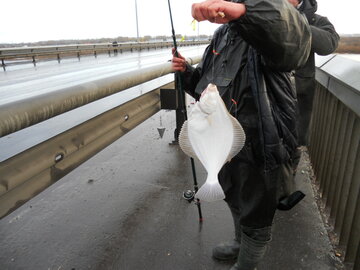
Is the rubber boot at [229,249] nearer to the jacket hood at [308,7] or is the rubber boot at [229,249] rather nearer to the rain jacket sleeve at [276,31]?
the rain jacket sleeve at [276,31]

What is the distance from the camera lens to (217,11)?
1.39 metres

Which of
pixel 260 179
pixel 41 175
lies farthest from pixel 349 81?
pixel 41 175

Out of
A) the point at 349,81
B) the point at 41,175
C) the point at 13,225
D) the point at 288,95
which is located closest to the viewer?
the point at 288,95

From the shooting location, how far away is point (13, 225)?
2.75 metres

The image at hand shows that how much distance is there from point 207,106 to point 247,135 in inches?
15.5

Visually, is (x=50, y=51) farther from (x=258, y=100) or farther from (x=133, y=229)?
(x=258, y=100)

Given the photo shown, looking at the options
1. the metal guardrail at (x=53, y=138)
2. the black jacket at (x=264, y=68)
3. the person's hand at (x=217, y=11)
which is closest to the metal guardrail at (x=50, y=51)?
the metal guardrail at (x=53, y=138)

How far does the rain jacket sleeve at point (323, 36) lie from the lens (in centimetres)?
306

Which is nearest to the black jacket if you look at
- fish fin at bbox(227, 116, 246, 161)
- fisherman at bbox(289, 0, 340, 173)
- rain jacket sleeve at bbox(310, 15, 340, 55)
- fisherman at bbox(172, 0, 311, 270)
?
fisherman at bbox(172, 0, 311, 270)

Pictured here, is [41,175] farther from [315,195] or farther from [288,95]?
[315,195]

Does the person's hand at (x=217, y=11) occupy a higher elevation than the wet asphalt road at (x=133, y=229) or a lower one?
higher

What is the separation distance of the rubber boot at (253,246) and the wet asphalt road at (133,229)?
0.23 m

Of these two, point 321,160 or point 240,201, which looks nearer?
point 240,201

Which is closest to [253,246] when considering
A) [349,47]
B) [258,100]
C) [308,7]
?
[258,100]
